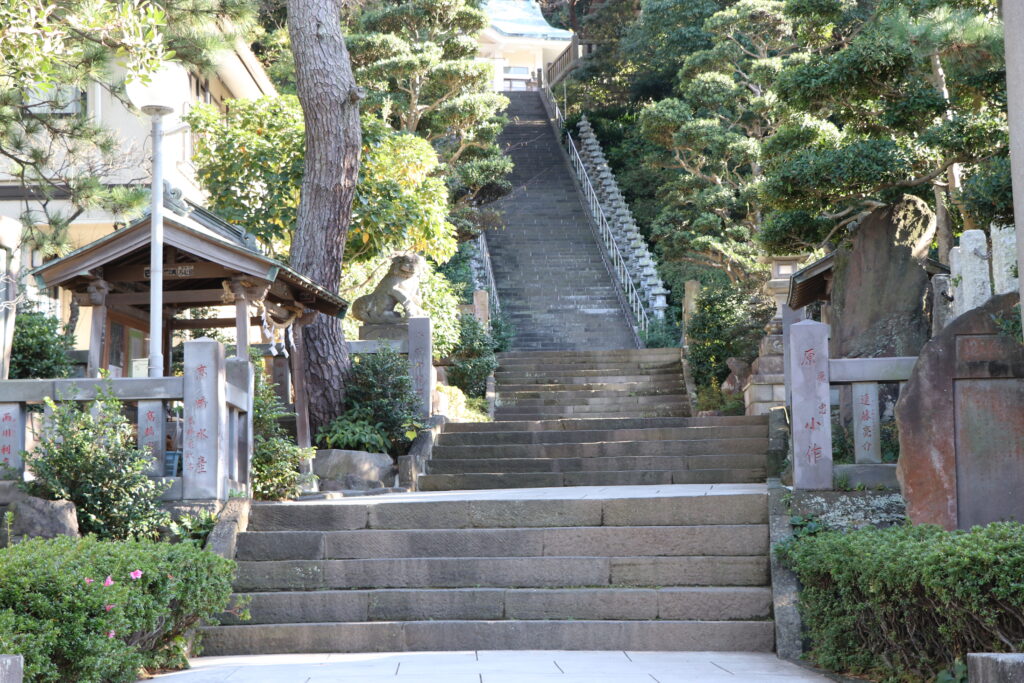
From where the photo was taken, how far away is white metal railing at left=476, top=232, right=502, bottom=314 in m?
23.0

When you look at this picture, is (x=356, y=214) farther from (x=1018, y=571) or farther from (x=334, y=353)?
(x=1018, y=571)

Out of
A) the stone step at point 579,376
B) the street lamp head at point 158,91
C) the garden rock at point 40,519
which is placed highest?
the street lamp head at point 158,91

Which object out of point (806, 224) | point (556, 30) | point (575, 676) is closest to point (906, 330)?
point (806, 224)

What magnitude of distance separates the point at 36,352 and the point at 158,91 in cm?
422

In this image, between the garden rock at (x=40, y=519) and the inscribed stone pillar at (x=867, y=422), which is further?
the inscribed stone pillar at (x=867, y=422)

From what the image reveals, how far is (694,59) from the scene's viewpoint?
2492cm

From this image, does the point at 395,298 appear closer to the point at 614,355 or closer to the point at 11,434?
the point at 614,355

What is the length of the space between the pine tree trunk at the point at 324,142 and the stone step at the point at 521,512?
4403 millimetres

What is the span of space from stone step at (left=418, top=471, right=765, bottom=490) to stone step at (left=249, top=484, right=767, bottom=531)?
2.19 meters

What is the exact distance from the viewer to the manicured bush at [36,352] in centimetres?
1152

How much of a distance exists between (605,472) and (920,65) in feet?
17.2

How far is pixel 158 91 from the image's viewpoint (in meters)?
8.62

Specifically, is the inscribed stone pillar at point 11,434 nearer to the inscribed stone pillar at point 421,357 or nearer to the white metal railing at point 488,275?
the inscribed stone pillar at point 421,357

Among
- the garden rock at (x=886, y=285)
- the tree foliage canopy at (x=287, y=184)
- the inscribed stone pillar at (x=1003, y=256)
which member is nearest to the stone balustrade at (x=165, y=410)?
the garden rock at (x=886, y=285)
